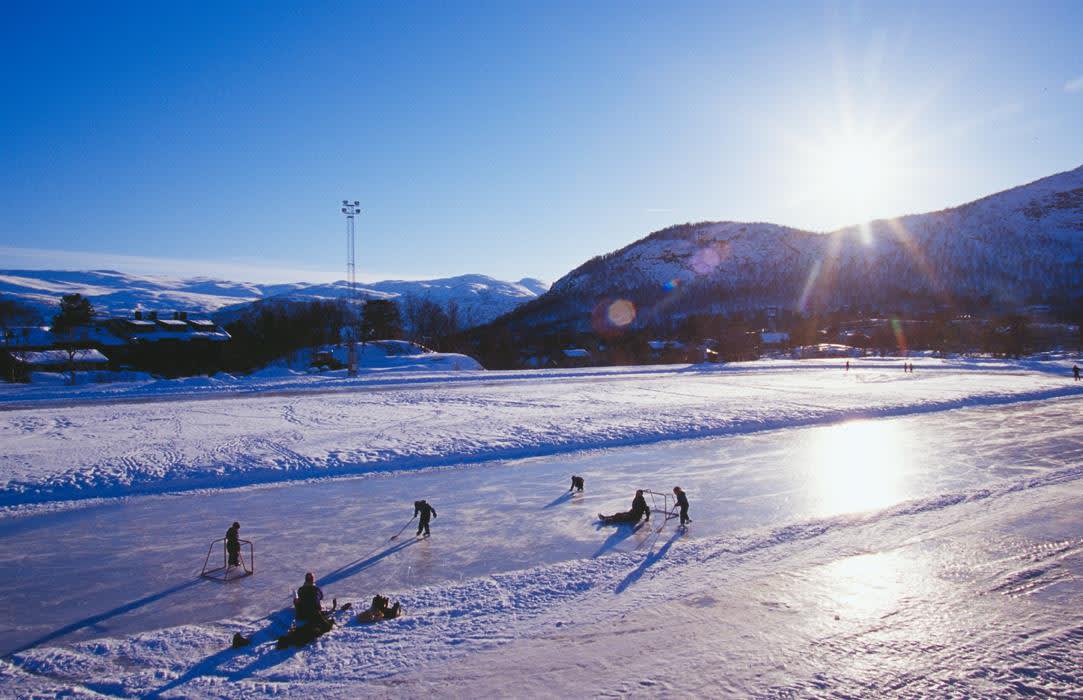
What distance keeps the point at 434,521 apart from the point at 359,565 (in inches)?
92.1

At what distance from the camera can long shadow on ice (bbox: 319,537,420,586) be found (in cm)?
905

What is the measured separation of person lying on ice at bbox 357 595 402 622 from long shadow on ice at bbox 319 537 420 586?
53.0 inches

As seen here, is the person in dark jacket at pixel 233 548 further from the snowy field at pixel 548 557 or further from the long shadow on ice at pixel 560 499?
the long shadow on ice at pixel 560 499

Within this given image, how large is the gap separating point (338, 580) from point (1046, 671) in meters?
8.61

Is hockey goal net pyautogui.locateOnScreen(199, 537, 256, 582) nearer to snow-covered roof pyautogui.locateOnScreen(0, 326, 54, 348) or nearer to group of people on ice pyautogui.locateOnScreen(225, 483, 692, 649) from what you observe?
group of people on ice pyautogui.locateOnScreen(225, 483, 692, 649)

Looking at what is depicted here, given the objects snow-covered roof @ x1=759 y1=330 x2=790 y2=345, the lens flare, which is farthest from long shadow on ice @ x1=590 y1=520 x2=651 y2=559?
the lens flare

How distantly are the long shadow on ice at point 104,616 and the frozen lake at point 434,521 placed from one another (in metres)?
0.03

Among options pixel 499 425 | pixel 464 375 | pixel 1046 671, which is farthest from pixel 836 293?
pixel 1046 671

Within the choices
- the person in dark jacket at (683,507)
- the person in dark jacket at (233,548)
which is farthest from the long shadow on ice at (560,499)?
the person in dark jacket at (233,548)

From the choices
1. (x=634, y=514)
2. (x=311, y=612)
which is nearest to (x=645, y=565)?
(x=634, y=514)

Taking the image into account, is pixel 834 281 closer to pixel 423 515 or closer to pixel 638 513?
pixel 638 513

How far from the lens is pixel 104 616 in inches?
312

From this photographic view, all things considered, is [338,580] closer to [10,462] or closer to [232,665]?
[232,665]

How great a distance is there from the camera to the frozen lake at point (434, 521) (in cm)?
853
